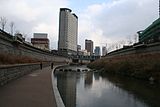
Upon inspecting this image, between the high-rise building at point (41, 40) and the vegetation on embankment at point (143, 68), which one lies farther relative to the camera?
the high-rise building at point (41, 40)

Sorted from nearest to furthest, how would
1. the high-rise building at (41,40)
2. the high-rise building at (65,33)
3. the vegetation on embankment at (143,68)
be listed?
the vegetation on embankment at (143,68)
the high-rise building at (41,40)
the high-rise building at (65,33)

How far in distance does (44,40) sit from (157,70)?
140164mm

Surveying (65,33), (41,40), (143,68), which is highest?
(65,33)

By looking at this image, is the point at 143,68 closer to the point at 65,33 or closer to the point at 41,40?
the point at 41,40

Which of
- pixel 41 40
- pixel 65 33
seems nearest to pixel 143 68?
pixel 41 40

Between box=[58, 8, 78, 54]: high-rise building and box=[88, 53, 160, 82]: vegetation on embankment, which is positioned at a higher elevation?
box=[58, 8, 78, 54]: high-rise building

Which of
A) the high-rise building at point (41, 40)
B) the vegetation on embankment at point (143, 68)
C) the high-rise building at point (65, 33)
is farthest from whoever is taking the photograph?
the high-rise building at point (65, 33)

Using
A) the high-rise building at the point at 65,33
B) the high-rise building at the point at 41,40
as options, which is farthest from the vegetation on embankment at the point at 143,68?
the high-rise building at the point at 65,33

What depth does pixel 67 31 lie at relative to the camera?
195000 millimetres

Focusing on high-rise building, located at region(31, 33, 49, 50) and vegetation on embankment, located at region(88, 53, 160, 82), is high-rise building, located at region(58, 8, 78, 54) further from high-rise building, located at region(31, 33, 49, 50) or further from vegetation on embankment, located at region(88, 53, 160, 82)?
vegetation on embankment, located at region(88, 53, 160, 82)

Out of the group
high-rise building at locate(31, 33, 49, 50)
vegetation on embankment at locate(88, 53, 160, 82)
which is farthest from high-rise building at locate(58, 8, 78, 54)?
vegetation on embankment at locate(88, 53, 160, 82)

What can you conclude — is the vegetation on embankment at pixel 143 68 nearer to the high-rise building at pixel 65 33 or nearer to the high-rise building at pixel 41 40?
the high-rise building at pixel 41 40

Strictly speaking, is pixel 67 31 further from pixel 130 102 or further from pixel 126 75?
pixel 130 102

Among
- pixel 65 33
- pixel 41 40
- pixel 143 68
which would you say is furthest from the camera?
pixel 65 33
